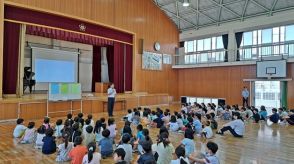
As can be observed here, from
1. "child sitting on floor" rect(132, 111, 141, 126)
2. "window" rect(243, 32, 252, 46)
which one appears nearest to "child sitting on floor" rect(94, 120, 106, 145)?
"child sitting on floor" rect(132, 111, 141, 126)

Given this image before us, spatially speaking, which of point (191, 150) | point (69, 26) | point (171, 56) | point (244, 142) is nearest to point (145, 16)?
point (171, 56)

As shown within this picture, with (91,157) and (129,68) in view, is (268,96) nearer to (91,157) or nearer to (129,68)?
(129,68)

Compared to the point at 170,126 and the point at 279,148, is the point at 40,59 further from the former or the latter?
the point at 279,148

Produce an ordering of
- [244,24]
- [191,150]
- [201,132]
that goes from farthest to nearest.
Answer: [244,24], [201,132], [191,150]

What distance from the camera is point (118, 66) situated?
14.9 m

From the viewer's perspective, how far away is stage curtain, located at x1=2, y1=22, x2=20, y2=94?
978 cm

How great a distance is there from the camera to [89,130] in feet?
16.6

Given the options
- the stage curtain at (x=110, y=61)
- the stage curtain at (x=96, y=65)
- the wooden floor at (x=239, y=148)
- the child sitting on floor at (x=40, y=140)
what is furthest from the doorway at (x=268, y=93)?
the child sitting on floor at (x=40, y=140)

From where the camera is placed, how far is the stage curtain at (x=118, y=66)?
1474cm

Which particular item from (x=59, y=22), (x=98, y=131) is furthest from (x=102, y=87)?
(x=98, y=131)

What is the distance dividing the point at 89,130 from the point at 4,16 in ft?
Result: 24.1

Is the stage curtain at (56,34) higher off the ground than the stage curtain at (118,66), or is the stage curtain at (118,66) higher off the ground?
the stage curtain at (56,34)

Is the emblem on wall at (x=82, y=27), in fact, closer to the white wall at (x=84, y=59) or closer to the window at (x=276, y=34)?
the white wall at (x=84, y=59)

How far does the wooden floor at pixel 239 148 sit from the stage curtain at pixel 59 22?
4553 millimetres
